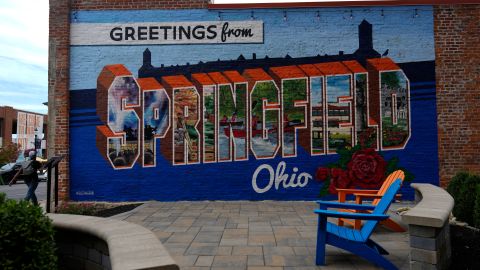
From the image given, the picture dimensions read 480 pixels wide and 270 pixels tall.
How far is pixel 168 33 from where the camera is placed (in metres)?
10.2

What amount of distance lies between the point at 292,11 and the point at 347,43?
61.6 inches

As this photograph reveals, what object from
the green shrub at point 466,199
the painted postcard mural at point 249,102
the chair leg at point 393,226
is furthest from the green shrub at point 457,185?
the painted postcard mural at point 249,102

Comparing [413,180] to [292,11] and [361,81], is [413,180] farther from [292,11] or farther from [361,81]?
[292,11]

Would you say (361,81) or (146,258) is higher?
(361,81)

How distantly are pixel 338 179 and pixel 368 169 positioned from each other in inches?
30.3

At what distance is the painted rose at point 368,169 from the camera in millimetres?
9867

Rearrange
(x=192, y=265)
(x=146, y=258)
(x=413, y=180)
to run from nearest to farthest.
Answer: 1. (x=146, y=258)
2. (x=192, y=265)
3. (x=413, y=180)

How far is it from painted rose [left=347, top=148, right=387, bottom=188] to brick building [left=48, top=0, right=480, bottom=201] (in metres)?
0.31

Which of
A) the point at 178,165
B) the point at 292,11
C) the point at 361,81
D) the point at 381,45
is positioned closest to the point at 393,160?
the point at 361,81

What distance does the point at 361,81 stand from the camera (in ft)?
32.7

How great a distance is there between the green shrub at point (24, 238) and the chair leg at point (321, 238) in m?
2.62
